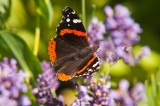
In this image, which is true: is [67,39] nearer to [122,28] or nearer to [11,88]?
[122,28]

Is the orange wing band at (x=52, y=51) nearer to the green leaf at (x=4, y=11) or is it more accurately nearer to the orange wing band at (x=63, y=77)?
the orange wing band at (x=63, y=77)

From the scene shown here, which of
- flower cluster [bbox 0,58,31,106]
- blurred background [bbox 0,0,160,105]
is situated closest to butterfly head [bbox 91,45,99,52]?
flower cluster [bbox 0,58,31,106]

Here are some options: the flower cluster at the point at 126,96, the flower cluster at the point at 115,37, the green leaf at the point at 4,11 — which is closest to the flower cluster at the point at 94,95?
the flower cluster at the point at 126,96

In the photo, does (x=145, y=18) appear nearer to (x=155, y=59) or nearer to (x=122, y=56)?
(x=155, y=59)

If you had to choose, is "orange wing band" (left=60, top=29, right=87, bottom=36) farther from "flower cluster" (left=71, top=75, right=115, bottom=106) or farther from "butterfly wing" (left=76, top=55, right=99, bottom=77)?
"flower cluster" (left=71, top=75, right=115, bottom=106)

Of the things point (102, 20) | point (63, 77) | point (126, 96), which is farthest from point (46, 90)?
point (102, 20)
